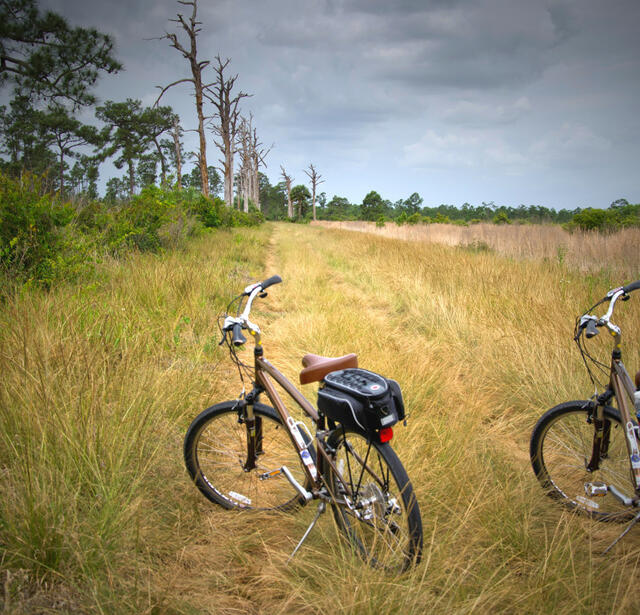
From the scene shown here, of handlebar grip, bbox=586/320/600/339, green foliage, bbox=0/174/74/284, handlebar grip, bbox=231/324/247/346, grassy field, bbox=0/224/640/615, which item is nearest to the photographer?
grassy field, bbox=0/224/640/615

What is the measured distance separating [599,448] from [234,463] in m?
2.09

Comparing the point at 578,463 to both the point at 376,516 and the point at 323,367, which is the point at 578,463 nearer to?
the point at 376,516

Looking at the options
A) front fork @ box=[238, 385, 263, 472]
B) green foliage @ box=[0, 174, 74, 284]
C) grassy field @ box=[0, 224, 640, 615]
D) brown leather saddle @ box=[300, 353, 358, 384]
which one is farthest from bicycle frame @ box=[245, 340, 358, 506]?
green foliage @ box=[0, 174, 74, 284]

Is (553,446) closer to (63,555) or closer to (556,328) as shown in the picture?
(556,328)

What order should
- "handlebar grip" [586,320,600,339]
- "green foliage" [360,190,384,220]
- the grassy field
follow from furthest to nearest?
"green foliage" [360,190,384,220] → "handlebar grip" [586,320,600,339] → the grassy field

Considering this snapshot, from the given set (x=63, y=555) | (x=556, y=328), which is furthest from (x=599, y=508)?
(x=63, y=555)

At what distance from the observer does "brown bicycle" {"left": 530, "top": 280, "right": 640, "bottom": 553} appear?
1811 millimetres

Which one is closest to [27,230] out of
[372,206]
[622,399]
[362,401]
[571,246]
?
[362,401]

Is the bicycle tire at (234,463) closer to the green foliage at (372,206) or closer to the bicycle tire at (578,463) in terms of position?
the bicycle tire at (578,463)

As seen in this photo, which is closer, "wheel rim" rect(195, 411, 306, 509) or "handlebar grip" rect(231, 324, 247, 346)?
"handlebar grip" rect(231, 324, 247, 346)

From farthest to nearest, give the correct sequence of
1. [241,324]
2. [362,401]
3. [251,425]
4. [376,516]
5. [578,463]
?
[578,463], [251,425], [241,324], [376,516], [362,401]

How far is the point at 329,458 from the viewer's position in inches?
62.7

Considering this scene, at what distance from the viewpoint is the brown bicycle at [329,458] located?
1399 mm

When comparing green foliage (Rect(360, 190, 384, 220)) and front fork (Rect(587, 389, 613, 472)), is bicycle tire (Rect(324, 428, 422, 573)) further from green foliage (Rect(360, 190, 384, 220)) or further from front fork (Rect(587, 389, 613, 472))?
green foliage (Rect(360, 190, 384, 220))
